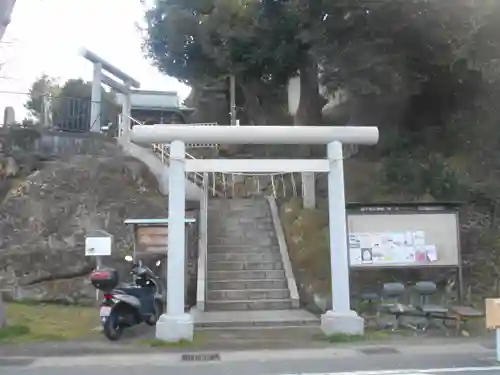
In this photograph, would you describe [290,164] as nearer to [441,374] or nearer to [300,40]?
[441,374]

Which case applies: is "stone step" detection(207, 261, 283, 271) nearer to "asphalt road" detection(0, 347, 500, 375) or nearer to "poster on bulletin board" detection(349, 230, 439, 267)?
"poster on bulletin board" detection(349, 230, 439, 267)

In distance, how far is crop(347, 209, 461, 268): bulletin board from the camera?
1100cm

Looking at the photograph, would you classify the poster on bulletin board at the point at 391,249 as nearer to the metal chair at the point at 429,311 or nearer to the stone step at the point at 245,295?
the metal chair at the point at 429,311

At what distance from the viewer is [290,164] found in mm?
10250

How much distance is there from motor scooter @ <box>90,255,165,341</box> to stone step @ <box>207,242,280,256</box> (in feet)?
9.61

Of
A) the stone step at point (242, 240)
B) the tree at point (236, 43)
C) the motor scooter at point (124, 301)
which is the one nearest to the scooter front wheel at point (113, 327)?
the motor scooter at point (124, 301)

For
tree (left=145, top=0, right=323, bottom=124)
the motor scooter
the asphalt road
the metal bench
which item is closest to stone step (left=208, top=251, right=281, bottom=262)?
the motor scooter

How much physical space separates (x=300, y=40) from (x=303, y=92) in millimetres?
4186

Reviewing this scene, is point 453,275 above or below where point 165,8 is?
below

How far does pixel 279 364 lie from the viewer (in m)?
7.79

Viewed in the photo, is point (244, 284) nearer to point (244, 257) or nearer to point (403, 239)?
point (244, 257)

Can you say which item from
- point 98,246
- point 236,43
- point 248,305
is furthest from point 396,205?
Result: point 236,43

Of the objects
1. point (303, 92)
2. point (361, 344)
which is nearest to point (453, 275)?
point (361, 344)

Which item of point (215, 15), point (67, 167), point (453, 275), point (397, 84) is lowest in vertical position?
point (453, 275)
